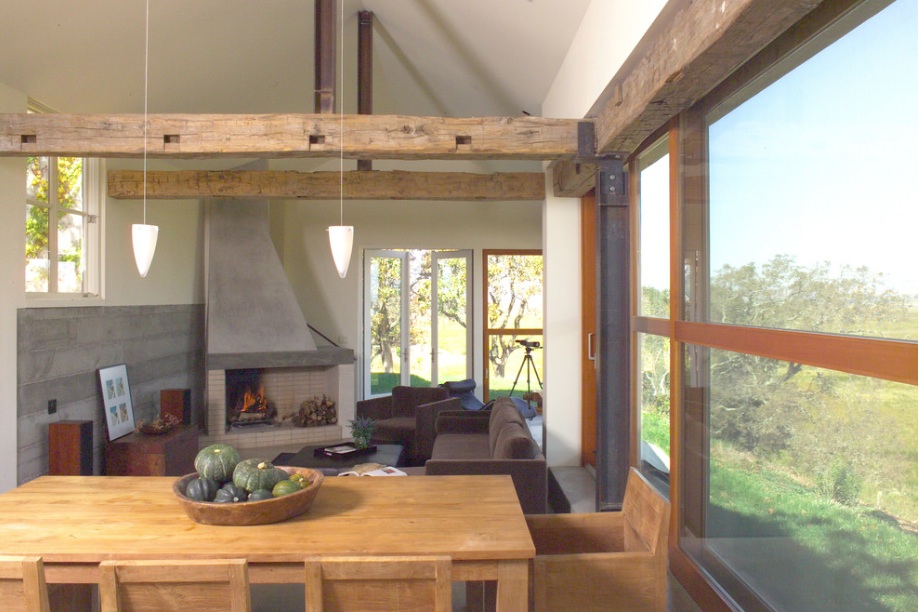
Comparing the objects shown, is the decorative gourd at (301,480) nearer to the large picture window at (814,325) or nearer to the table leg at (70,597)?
the table leg at (70,597)

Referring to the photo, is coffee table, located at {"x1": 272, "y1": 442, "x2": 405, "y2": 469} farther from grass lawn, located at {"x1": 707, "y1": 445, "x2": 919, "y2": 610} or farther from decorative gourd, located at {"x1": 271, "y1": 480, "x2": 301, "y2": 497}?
grass lawn, located at {"x1": 707, "y1": 445, "x2": 919, "y2": 610}

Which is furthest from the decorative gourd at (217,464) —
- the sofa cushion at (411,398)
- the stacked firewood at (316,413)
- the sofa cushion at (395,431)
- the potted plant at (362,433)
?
the stacked firewood at (316,413)

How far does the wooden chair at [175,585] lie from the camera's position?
1.71 metres

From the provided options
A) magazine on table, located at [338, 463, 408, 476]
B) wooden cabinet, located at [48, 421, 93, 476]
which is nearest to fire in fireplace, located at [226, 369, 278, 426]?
wooden cabinet, located at [48, 421, 93, 476]

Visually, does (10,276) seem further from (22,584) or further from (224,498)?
(22,584)

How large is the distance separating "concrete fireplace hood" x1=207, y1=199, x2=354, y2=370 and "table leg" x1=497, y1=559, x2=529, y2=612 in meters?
5.30

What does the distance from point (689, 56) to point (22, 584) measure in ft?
8.12

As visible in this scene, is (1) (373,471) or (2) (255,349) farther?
(2) (255,349)

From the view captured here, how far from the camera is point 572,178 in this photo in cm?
483

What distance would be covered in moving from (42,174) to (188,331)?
268 cm

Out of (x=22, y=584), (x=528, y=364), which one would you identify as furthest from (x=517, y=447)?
(x=528, y=364)

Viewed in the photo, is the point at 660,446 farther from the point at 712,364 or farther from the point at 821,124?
the point at 821,124

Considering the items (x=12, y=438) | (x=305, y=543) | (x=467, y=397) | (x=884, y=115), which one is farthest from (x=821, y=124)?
(x=467, y=397)

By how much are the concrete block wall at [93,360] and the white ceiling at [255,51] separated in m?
1.53
